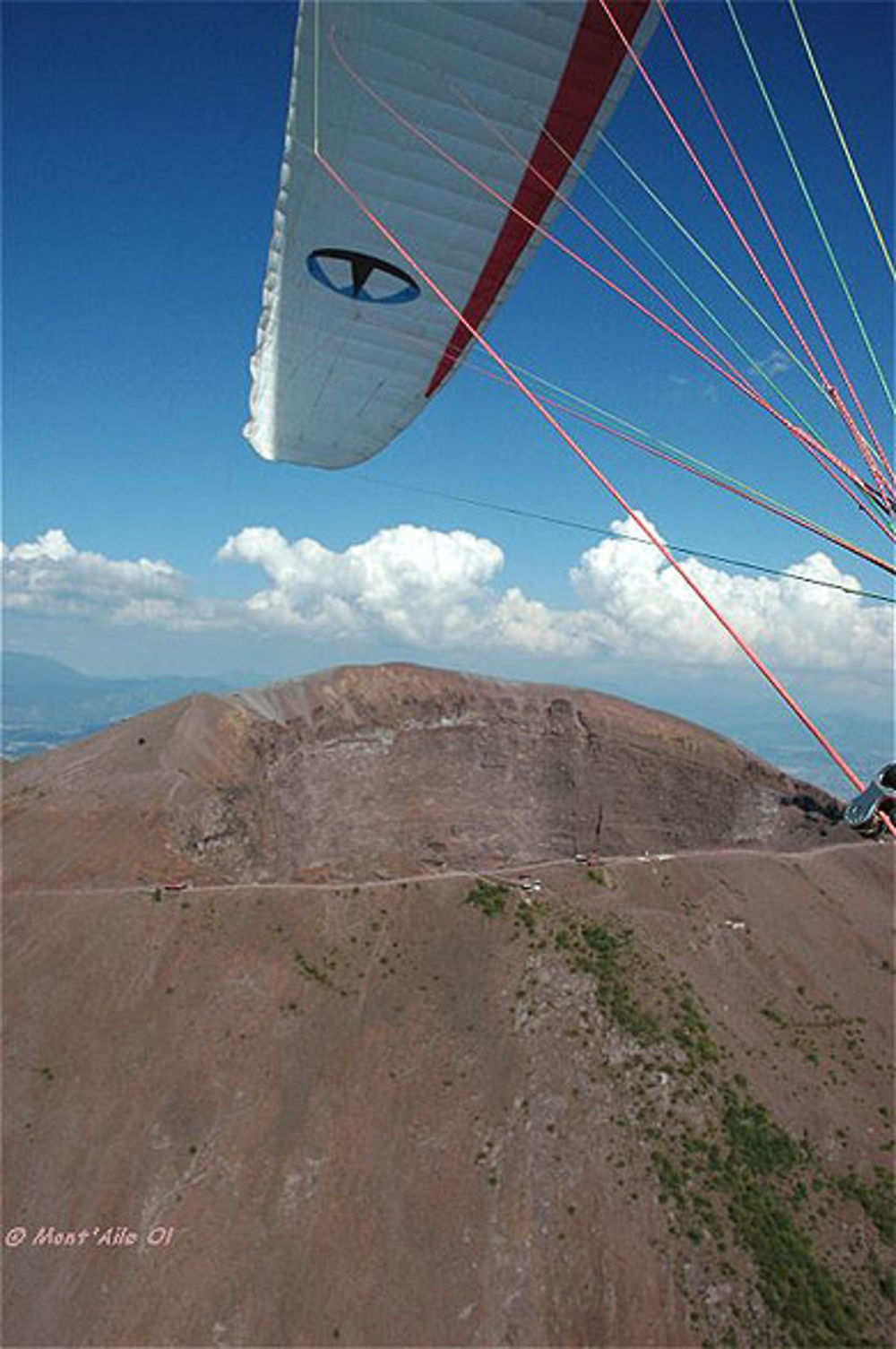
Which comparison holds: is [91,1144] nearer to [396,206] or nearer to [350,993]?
[350,993]

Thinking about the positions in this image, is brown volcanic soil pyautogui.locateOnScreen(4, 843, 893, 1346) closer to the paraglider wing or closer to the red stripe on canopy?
the paraglider wing

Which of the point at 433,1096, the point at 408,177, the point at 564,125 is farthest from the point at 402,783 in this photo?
the point at 564,125

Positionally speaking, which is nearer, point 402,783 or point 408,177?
point 408,177

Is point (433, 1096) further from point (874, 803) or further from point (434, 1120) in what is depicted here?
point (874, 803)

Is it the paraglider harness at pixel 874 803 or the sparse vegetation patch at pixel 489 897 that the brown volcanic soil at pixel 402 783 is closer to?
the sparse vegetation patch at pixel 489 897

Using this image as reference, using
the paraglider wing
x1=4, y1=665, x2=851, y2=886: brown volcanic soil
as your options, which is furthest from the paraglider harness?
x1=4, y1=665, x2=851, y2=886: brown volcanic soil

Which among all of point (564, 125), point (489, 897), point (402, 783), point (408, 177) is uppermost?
point (564, 125)

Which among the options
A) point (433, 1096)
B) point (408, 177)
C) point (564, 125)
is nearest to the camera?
point (564, 125)

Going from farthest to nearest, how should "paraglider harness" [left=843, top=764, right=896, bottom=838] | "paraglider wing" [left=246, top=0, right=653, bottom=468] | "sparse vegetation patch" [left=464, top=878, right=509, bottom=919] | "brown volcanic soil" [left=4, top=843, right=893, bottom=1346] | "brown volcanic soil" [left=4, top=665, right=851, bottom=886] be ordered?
1. "brown volcanic soil" [left=4, top=665, right=851, bottom=886]
2. "sparse vegetation patch" [left=464, top=878, right=509, bottom=919]
3. "brown volcanic soil" [left=4, top=843, right=893, bottom=1346]
4. "paraglider wing" [left=246, top=0, right=653, bottom=468]
5. "paraglider harness" [left=843, top=764, right=896, bottom=838]
